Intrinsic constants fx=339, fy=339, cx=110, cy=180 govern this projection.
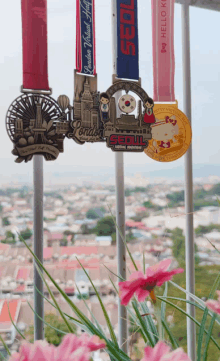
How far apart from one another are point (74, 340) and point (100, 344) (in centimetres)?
3

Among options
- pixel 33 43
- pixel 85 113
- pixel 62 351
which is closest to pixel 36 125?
pixel 85 113

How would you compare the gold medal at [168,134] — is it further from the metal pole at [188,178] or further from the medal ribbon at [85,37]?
the medal ribbon at [85,37]

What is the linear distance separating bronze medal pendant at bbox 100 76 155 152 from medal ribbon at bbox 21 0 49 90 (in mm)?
251

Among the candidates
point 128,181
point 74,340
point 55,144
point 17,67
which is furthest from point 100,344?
point 17,67

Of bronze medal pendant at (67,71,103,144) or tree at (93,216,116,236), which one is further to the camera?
tree at (93,216,116,236)

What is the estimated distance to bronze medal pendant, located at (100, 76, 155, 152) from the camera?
1.34m

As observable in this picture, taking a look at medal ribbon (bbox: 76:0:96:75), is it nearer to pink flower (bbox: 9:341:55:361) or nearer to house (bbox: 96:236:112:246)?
house (bbox: 96:236:112:246)

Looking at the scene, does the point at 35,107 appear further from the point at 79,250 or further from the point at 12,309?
the point at 12,309

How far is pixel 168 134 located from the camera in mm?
1490

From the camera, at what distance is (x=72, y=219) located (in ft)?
4.92

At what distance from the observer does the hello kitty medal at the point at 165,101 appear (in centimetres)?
148

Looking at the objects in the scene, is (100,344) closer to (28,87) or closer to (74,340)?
(74,340)

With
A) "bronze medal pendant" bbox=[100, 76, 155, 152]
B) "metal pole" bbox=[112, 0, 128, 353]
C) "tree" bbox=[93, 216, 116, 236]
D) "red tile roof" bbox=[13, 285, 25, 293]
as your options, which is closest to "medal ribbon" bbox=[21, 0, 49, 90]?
"bronze medal pendant" bbox=[100, 76, 155, 152]

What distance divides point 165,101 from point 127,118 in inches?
10.1
